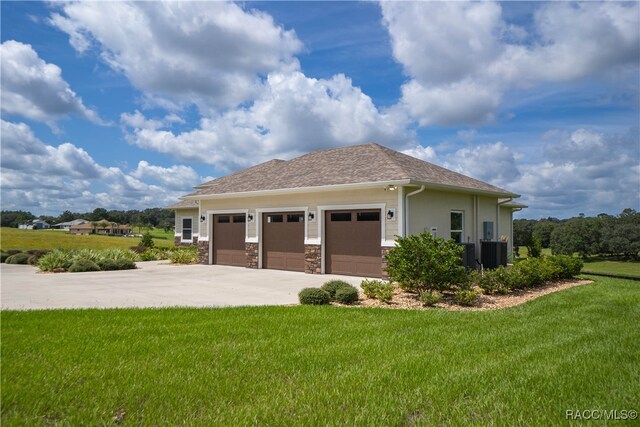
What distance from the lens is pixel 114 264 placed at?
53.6 feet

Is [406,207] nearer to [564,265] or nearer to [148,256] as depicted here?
[564,265]

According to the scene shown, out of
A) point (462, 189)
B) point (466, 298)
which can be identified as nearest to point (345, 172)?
point (462, 189)

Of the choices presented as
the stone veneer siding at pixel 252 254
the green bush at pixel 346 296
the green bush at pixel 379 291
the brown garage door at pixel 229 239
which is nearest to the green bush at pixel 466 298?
the green bush at pixel 379 291

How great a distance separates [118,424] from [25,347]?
2593mm

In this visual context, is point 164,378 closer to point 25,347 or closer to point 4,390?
point 4,390

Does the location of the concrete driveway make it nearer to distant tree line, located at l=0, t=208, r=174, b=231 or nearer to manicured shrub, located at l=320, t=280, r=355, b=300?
manicured shrub, located at l=320, t=280, r=355, b=300

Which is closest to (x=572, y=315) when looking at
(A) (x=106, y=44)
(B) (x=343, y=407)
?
(B) (x=343, y=407)

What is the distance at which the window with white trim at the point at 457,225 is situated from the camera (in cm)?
1511

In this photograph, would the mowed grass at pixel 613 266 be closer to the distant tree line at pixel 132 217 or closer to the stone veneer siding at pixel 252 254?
the stone veneer siding at pixel 252 254

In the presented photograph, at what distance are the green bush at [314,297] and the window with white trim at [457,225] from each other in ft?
25.8

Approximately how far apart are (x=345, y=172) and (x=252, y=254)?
5099mm

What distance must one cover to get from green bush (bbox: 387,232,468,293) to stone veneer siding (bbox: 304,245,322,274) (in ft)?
16.2

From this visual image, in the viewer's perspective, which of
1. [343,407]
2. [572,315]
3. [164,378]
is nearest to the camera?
[343,407]

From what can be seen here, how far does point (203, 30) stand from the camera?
10.8 metres
